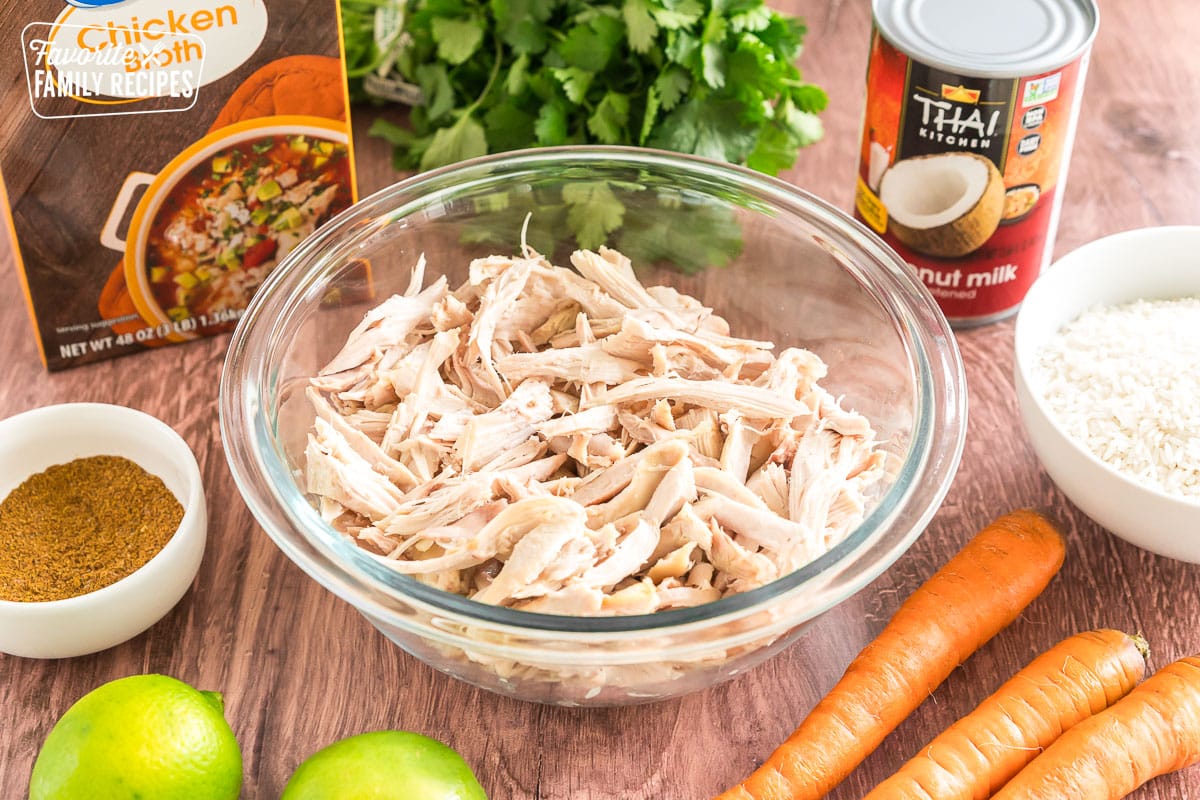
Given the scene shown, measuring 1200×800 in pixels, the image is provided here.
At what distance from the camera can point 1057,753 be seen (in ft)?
4.65

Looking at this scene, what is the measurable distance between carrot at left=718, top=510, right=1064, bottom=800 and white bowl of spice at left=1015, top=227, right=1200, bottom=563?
95mm

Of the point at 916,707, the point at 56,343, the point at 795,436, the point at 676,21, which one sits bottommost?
the point at 916,707

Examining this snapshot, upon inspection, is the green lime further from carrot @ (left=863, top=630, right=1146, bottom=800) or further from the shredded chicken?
carrot @ (left=863, top=630, right=1146, bottom=800)

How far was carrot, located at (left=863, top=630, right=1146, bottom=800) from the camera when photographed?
4.55 feet

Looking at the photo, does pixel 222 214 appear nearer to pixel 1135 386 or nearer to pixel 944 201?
pixel 944 201

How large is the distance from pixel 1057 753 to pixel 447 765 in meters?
0.67

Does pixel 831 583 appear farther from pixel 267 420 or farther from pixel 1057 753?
pixel 267 420

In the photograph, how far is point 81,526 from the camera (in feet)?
5.19

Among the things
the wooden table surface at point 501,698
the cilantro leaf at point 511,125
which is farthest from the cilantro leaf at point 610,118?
the wooden table surface at point 501,698

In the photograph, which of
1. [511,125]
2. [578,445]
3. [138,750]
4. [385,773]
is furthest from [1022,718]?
[511,125]

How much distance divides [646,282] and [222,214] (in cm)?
62

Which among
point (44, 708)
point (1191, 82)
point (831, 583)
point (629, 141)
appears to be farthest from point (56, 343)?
point (1191, 82)

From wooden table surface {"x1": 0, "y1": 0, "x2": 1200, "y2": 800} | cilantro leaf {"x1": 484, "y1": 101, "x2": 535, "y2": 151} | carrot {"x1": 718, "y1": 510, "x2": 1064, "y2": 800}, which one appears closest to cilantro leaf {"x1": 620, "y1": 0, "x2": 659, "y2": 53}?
cilantro leaf {"x1": 484, "y1": 101, "x2": 535, "y2": 151}

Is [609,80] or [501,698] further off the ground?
[609,80]
